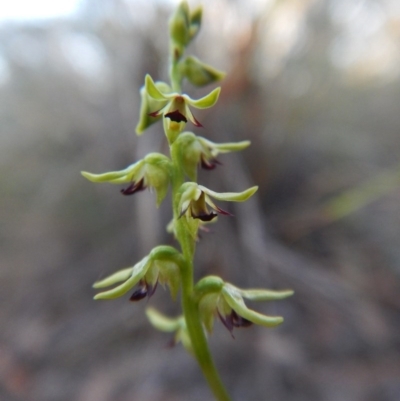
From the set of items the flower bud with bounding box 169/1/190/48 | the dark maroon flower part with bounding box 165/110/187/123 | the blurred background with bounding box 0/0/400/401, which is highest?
the flower bud with bounding box 169/1/190/48

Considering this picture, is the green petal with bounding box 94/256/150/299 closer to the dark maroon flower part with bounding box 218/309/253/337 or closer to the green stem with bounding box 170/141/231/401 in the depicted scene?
the green stem with bounding box 170/141/231/401

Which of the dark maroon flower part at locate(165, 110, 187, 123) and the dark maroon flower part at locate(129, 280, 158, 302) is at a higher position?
the dark maroon flower part at locate(165, 110, 187, 123)

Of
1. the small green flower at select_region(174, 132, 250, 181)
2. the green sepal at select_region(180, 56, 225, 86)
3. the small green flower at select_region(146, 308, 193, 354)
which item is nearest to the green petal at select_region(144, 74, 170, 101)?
the small green flower at select_region(174, 132, 250, 181)

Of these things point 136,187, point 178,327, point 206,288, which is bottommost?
point 178,327

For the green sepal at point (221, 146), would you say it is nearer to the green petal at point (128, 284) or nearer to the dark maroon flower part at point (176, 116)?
the dark maroon flower part at point (176, 116)

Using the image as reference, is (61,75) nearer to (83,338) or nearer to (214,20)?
(214,20)

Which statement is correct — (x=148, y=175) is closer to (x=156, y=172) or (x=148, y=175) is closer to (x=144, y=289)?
(x=156, y=172)

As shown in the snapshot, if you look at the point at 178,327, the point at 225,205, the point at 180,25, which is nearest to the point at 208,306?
the point at 178,327
